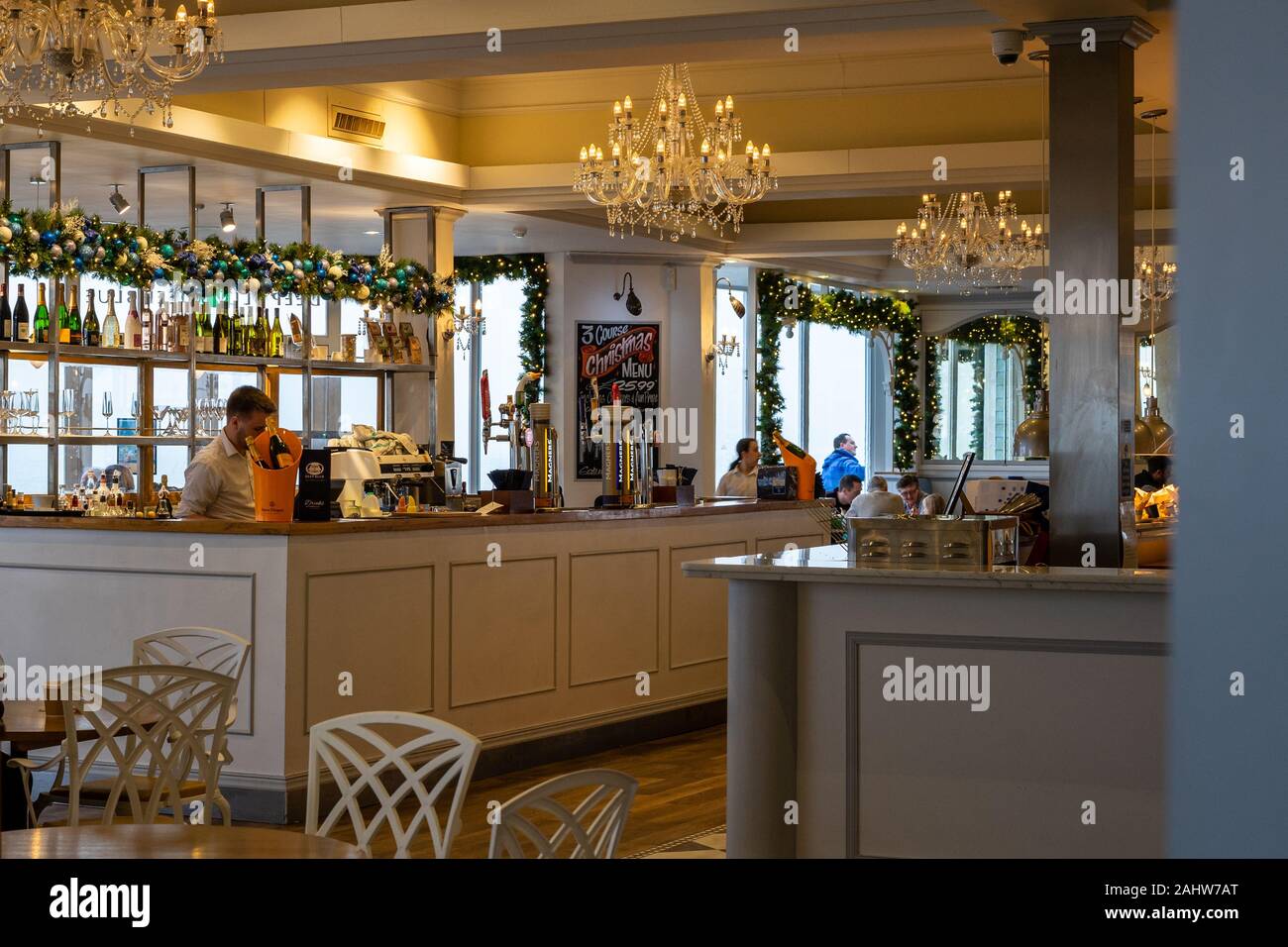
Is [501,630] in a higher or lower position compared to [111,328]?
lower

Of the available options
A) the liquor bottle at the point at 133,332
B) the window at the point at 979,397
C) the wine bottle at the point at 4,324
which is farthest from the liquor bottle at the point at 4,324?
the window at the point at 979,397

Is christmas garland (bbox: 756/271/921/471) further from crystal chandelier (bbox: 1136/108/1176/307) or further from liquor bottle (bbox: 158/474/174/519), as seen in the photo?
liquor bottle (bbox: 158/474/174/519)

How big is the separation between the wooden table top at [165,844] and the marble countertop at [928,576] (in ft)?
6.18

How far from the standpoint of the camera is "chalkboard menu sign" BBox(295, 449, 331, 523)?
6.50m

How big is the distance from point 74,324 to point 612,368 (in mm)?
6903

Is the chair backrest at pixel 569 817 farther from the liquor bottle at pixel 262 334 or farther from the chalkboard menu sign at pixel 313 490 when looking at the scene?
the liquor bottle at pixel 262 334

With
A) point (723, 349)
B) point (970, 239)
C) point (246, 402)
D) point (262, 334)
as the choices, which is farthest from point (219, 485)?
point (723, 349)

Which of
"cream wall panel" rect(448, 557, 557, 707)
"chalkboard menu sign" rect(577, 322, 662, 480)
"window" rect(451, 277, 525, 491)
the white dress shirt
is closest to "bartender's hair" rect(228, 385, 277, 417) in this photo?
the white dress shirt

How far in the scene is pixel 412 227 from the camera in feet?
36.2

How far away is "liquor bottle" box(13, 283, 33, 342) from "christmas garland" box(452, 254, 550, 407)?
622 cm

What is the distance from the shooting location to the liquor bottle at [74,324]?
27.3 feet

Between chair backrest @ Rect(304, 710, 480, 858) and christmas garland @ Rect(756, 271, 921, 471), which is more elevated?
christmas garland @ Rect(756, 271, 921, 471)

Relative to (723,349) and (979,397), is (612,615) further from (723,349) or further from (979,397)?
(979,397)

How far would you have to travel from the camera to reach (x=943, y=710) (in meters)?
4.53
